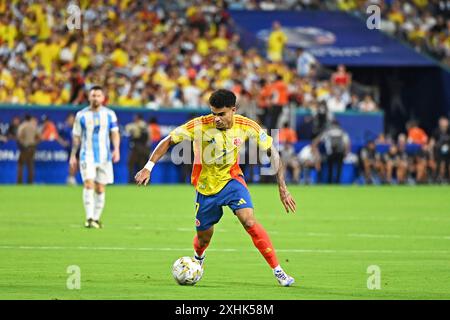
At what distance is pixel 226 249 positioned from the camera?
58.2ft

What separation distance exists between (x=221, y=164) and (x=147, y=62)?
2642 centimetres

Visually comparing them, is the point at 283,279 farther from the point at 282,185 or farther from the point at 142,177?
the point at 142,177

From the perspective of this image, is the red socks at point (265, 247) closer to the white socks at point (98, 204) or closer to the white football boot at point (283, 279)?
the white football boot at point (283, 279)

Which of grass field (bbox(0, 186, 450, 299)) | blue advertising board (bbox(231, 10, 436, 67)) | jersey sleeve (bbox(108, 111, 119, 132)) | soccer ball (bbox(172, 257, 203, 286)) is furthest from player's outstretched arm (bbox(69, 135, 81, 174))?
blue advertising board (bbox(231, 10, 436, 67))

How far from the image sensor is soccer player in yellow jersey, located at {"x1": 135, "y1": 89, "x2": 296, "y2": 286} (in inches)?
515

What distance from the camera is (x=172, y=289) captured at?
12.7 metres

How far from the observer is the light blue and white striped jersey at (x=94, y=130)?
2169 cm

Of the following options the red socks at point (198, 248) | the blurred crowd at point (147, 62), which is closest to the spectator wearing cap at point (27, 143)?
the blurred crowd at point (147, 62)

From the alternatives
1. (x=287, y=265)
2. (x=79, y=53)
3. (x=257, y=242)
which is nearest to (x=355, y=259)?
(x=287, y=265)

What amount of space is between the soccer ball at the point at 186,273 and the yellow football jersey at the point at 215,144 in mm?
825

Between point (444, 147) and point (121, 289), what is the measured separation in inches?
1192

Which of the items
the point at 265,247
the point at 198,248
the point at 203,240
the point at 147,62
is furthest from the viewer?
the point at 147,62

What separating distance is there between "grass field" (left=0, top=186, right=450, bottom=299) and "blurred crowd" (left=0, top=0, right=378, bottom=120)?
716cm

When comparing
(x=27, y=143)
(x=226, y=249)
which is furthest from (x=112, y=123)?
(x=27, y=143)
